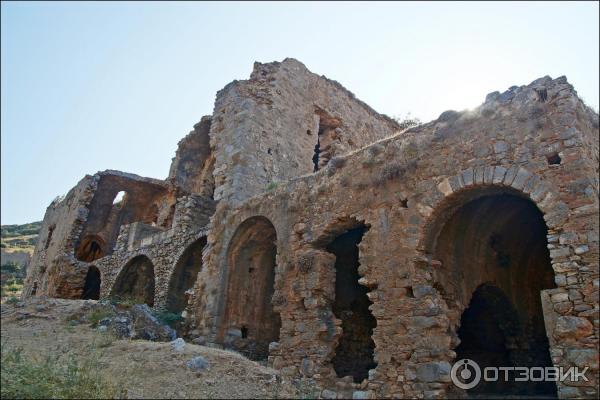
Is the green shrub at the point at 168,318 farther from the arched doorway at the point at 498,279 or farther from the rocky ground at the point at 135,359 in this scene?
the arched doorway at the point at 498,279

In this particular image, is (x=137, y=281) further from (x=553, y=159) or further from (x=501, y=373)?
(x=553, y=159)

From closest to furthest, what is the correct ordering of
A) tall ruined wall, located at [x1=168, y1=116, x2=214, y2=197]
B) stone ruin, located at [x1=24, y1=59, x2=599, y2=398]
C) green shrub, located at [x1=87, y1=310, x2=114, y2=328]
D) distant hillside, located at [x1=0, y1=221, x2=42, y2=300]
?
stone ruin, located at [x1=24, y1=59, x2=599, y2=398] < green shrub, located at [x1=87, y1=310, x2=114, y2=328] < tall ruined wall, located at [x1=168, y1=116, x2=214, y2=197] < distant hillside, located at [x1=0, y1=221, x2=42, y2=300]

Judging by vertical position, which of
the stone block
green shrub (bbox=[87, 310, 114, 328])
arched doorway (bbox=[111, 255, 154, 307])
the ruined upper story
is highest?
the ruined upper story

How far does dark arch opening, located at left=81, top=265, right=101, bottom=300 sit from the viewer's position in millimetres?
20344

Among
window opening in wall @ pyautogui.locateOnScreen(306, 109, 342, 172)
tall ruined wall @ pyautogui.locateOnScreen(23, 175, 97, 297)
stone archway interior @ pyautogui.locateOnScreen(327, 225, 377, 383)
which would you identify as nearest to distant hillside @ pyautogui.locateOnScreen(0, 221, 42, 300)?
tall ruined wall @ pyautogui.locateOnScreen(23, 175, 97, 297)

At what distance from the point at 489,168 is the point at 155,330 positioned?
23.7 feet

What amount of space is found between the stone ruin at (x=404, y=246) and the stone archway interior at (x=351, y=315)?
4 cm

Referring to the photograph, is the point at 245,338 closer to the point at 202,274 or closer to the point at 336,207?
the point at 202,274

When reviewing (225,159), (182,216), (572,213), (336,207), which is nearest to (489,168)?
(572,213)

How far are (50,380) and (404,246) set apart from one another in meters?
5.38

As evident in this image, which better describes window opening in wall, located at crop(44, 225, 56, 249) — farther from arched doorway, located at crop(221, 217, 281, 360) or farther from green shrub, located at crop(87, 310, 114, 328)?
green shrub, located at crop(87, 310, 114, 328)

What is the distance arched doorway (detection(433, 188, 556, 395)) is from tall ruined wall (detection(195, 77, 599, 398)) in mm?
51

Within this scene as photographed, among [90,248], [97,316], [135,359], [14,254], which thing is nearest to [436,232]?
[135,359]

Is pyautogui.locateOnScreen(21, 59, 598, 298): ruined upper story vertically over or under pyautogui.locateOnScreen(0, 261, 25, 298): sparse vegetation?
over
